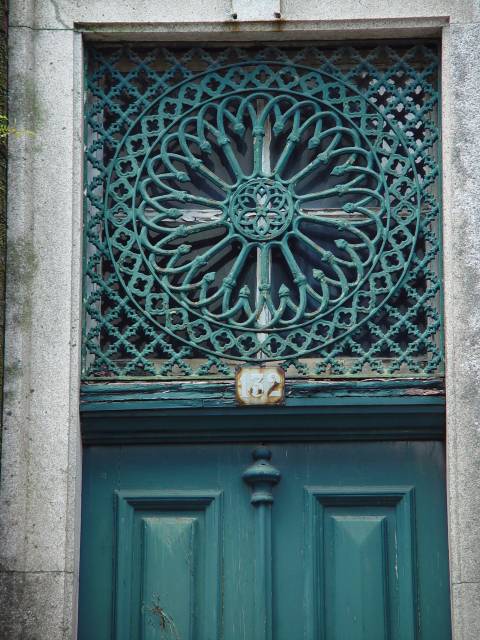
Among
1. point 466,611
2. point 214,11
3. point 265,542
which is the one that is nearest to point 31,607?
point 265,542

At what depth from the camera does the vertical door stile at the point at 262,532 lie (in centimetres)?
648

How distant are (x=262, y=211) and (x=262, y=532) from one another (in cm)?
156

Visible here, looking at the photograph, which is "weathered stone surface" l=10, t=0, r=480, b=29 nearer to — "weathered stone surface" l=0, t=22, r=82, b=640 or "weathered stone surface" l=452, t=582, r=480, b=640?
"weathered stone surface" l=0, t=22, r=82, b=640

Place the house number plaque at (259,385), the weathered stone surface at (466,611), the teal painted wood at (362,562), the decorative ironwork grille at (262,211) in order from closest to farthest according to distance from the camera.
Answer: the weathered stone surface at (466,611)
the teal painted wood at (362,562)
the house number plaque at (259,385)
the decorative ironwork grille at (262,211)

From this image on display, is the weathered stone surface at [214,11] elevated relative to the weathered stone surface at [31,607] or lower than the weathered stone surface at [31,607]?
elevated

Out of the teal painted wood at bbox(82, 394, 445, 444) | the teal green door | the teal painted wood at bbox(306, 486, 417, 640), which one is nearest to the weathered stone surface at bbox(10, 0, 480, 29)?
the teal painted wood at bbox(82, 394, 445, 444)

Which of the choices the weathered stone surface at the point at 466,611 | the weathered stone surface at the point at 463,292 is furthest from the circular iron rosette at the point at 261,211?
the weathered stone surface at the point at 466,611

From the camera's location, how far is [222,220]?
6.88 m

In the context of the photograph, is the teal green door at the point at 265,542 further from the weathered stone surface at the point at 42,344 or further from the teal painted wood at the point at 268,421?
the weathered stone surface at the point at 42,344

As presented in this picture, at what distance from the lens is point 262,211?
6.87 m

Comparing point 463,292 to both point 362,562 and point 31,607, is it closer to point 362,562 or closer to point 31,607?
point 362,562

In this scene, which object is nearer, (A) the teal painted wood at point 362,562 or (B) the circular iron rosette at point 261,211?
(A) the teal painted wood at point 362,562

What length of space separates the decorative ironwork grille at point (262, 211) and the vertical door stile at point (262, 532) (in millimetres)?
472

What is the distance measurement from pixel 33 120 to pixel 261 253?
1283mm
